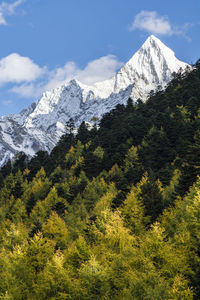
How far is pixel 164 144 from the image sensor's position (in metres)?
86.2

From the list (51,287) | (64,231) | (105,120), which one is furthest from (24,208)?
(105,120)

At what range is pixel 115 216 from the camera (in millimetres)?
A: 43938

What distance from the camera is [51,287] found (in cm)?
3181

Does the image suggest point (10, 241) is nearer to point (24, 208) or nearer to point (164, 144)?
point (24, 208)

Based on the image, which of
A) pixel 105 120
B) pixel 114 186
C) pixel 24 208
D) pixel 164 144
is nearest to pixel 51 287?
pixel 114 186

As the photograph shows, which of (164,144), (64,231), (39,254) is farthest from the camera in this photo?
(164,144)

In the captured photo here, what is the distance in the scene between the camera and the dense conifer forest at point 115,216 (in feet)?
87.4

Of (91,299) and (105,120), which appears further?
(105,120)

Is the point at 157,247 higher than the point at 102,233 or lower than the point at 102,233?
higher

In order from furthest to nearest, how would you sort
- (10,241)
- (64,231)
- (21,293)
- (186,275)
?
(64,231), (10,241), (21,293), (186,275)

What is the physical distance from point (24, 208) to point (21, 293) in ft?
138

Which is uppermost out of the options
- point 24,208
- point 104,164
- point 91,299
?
point 104,164

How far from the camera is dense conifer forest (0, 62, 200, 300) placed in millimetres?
26625

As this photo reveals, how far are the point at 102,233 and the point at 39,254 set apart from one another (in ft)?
30.3
